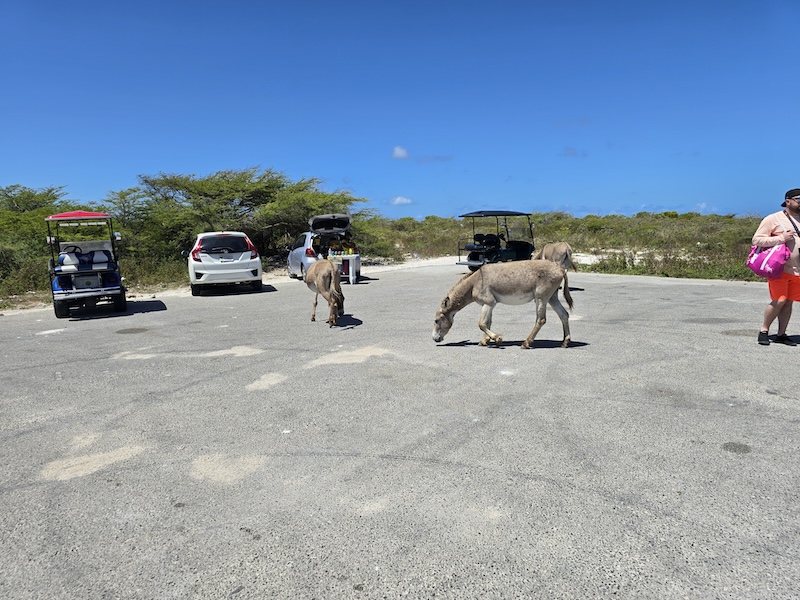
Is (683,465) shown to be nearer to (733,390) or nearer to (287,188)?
(733,390)

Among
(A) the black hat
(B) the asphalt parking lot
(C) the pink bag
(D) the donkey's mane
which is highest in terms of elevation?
(A) the black hat

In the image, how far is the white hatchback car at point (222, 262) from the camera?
56.8 feet

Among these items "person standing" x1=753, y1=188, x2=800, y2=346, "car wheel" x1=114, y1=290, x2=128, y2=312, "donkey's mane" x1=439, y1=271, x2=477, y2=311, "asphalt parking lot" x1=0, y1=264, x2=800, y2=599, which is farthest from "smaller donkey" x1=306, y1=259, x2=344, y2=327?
"person standing" x1=753, y1=188, x2=800, y2=346

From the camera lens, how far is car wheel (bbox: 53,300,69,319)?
13.2m

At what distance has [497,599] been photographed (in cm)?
294

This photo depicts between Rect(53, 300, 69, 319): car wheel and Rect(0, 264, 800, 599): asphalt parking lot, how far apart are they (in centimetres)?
455

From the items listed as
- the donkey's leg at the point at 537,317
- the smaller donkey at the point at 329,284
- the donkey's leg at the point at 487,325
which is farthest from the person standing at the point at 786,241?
the smaller donkey at the point at 329,284

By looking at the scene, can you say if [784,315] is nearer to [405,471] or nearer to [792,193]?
[792,193]

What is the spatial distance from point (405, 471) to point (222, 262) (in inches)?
560

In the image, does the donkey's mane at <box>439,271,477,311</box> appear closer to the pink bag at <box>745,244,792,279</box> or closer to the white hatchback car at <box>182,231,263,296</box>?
the pink bag at <box>745,244,792,279</box>

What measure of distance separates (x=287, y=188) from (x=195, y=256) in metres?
12.4

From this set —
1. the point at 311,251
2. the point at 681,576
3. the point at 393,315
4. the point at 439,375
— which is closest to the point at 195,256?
the point at 311,251

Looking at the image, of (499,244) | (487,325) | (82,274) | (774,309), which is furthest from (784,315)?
(82,274)

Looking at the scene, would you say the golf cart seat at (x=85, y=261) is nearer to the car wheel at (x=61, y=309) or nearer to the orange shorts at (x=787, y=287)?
the car wheel at (x=61, y=309)
